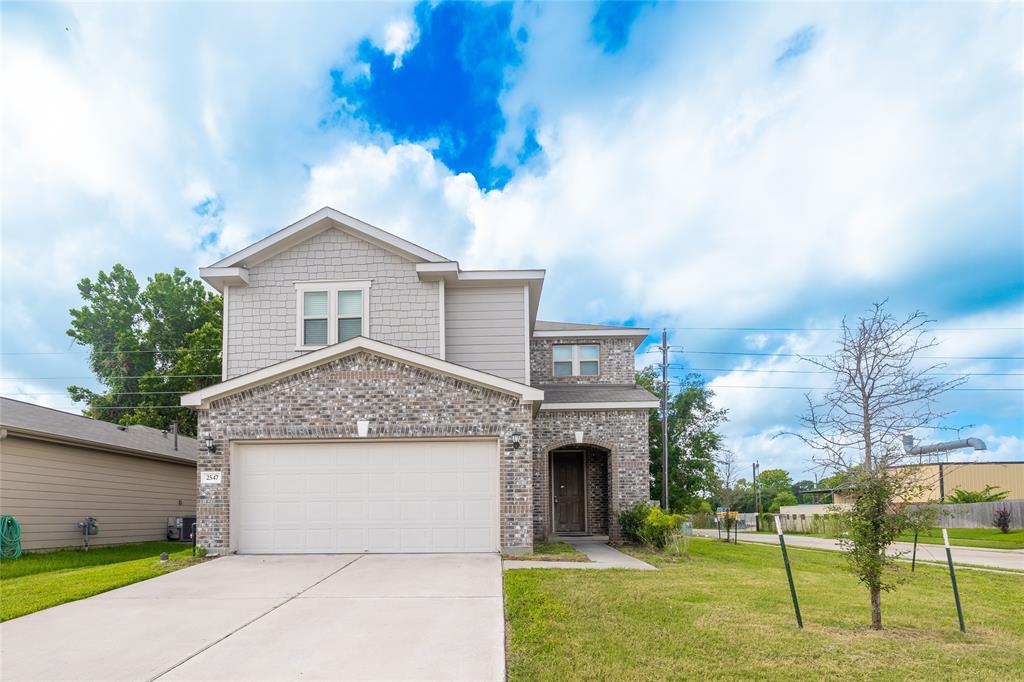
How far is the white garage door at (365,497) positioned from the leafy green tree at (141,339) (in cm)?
2139

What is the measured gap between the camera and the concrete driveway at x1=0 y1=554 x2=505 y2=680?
21.4 feet

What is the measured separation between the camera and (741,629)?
25.9 ft

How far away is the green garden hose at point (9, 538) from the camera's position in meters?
15.0

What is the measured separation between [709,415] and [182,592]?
2641 centimetres

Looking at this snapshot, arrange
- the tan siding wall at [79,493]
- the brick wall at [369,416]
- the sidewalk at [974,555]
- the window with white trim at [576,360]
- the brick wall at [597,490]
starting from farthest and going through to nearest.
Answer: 1. the window with white trim at [576,360]
2. the brick wall at [597,490]
3. the sidewalk at [974,555]
4. the tan siding wall at [79,493]
5. the brick wall at [369,416]

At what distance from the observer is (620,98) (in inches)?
636

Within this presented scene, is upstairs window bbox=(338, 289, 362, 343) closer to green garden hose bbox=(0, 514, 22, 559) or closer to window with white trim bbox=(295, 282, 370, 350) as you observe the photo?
window with white trim bbox=(295, 282, 370, 350)

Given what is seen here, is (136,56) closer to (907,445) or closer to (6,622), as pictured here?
(6,622)

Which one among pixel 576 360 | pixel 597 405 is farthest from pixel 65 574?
pixel 576 360

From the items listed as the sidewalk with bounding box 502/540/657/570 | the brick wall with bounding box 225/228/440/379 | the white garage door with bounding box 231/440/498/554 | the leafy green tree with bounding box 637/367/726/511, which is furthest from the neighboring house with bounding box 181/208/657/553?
the leafy green tree with bounding box 637/367/726/511

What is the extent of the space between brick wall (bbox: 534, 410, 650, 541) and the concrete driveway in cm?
706

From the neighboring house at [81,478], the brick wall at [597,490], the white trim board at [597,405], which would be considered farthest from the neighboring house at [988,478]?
the neighboring house at [81,478]

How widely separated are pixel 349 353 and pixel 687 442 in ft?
70.8

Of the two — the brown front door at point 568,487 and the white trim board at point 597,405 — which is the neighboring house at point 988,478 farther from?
the white trim board at point 597,405
